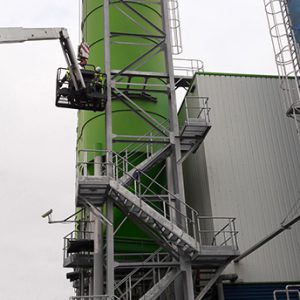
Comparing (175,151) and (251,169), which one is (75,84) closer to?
(175,151)

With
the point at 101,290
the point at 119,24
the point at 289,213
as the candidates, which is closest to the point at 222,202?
the point at 289,213

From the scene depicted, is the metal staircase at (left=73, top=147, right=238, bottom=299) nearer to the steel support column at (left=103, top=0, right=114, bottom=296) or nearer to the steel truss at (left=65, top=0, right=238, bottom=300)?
the steel truss at (left=65, top=0, right=238, bottom=300)

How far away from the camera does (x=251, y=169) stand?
60.9 feet

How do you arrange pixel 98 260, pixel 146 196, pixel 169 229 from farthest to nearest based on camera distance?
pixel 98 260 < pixel 146 196 < pixel 169 229

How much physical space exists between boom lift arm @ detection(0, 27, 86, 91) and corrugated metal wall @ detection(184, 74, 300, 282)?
6214 millimetres

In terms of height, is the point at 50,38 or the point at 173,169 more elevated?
the point at 50,38

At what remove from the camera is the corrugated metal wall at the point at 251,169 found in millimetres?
17234

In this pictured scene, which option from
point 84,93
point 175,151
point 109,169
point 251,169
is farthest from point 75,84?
point 251,169

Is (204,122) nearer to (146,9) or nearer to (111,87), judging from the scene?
(111,87)

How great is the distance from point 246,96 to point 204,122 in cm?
433

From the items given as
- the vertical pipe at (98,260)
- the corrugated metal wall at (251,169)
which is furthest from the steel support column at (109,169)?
the corrugated metal wall at (251,169)

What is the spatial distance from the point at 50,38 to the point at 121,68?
5.16m

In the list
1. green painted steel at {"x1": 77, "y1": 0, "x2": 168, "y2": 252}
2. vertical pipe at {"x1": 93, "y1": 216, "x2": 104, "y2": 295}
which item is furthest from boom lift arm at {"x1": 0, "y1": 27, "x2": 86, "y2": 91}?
vertical pipe at {"x1": 93, "y1": 216, "x2": 104, "y2": 295}

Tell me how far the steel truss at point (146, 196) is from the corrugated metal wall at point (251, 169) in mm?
1028
